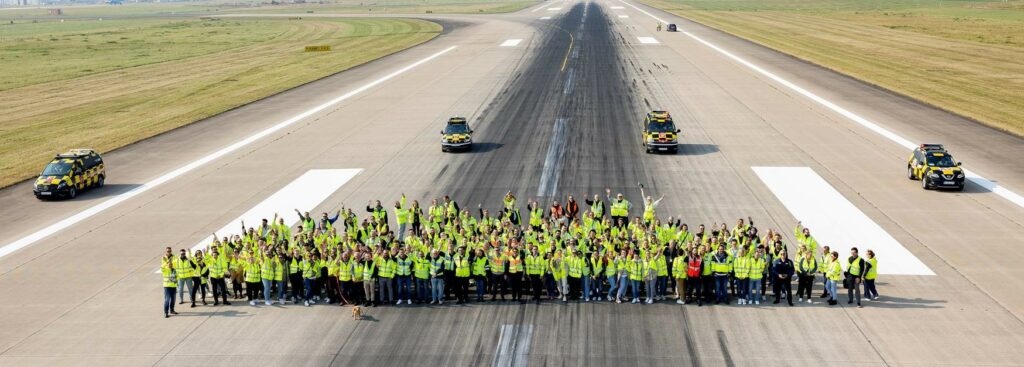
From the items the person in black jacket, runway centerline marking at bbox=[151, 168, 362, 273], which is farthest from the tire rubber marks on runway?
runway centerline marking at bbox=[151, 168, 362, 273]

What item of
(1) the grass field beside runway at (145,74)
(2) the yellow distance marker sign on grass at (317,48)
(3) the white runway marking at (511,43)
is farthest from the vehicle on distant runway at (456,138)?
(2) the yellow distance marker sign on grass at (317,48)

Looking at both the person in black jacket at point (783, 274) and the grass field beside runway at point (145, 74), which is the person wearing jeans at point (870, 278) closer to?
the person in black jacket at point (783, 274)

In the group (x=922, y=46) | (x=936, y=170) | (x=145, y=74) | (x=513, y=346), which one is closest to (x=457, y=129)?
(x=936, y=170)

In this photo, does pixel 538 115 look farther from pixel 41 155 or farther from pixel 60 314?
pixel 60 314

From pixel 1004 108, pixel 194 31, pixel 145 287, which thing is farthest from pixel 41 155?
pixel 194 31

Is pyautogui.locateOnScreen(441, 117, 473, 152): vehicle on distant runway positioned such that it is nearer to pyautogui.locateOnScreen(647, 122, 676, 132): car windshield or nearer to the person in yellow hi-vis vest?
pyautogui.locateOnScreen(647, 122, 676, 132): car windshield
